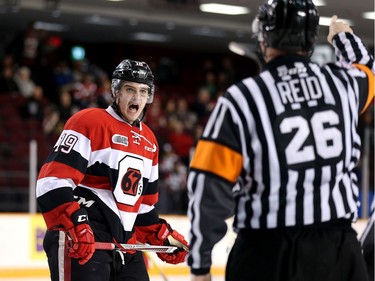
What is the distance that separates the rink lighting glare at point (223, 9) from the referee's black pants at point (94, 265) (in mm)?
7558

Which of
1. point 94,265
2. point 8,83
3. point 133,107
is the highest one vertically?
point 8,83

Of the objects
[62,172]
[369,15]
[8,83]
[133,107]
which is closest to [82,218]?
[62,172]

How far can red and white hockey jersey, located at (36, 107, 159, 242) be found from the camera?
2.87 meters

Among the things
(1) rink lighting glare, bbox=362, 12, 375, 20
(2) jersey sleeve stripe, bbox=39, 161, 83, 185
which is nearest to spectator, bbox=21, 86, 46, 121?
(1) rink lighting glare, bbox=362, 12, 375, 20

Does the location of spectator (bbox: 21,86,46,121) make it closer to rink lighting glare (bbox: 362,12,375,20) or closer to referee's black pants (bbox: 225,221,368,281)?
rink lighting glare (bbox: 362,12,375,20)

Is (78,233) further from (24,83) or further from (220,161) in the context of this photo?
(24,83)

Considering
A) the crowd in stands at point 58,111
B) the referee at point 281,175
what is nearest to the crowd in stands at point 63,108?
the crowd in stands at point 58,111

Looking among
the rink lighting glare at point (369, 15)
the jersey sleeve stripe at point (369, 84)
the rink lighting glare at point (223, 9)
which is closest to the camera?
the jersey sleeve stripe at point (369, 84)

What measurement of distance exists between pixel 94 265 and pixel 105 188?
256 millimetres

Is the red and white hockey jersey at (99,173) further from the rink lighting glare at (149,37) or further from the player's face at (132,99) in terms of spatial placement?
the rink lighting glare at (149,37)

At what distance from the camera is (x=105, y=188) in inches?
118

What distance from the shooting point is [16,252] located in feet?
20.1

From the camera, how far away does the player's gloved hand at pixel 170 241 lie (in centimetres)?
313

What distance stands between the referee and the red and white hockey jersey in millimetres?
1013
